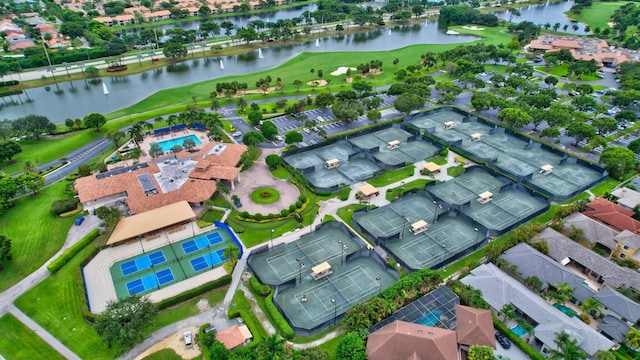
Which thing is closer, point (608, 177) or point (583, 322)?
point (583, 322)

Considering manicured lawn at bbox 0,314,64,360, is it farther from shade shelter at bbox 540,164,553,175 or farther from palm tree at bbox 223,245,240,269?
shade shelter at bbox 540,164,553,175

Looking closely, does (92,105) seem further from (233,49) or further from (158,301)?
(158,301)

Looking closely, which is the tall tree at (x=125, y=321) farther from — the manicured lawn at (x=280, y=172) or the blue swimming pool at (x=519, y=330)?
the blue swimming pool at (x=519, y=330)

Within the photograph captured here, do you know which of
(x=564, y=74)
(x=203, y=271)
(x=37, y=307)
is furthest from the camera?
(x=564, y=74)

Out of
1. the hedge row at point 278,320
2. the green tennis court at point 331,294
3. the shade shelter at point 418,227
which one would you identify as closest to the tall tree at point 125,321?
the hedge row at point 278,320

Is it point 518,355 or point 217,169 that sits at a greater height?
point 217,169

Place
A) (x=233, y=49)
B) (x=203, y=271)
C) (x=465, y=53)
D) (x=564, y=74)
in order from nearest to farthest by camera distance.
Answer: (x=203, y=271) → (x=564, y=74) → (x=465, y=53) → (x=233, y=49)

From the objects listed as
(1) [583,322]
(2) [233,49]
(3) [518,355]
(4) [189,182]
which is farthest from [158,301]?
(2) [233,49]

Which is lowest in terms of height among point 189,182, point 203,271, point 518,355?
point 518,355
